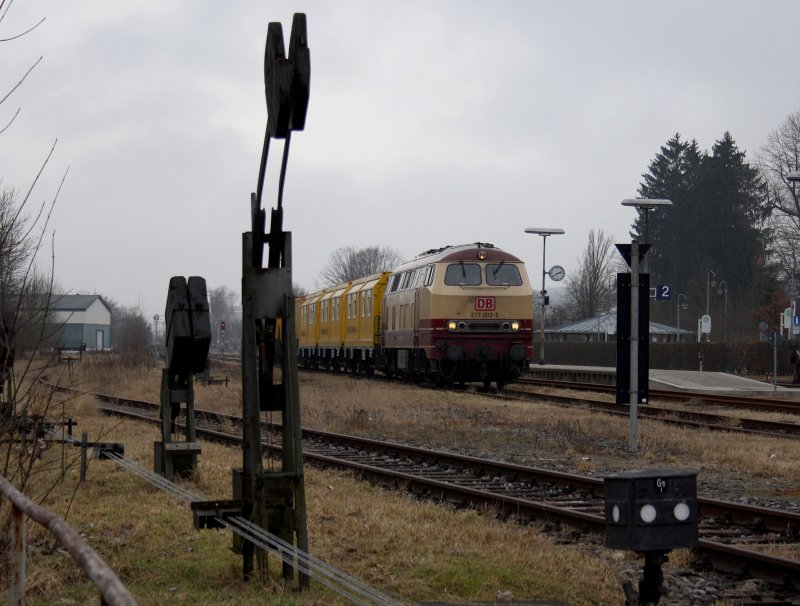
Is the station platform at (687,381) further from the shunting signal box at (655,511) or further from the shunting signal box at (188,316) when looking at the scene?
the shunting signal box at (655,511)

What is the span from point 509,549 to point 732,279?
2888 inches

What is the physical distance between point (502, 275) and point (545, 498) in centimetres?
1609

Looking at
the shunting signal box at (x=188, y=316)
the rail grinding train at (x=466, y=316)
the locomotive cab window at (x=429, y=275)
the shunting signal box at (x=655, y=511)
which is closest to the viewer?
the shunting signal box at (x=655, y=511)

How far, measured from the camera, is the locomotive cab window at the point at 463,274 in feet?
85.0

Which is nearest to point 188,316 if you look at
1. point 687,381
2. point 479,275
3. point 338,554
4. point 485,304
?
point 338,554

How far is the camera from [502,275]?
86.7ft

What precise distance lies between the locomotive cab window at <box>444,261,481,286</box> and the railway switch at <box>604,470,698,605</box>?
19656 mm

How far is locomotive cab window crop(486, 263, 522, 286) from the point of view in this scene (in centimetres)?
2628

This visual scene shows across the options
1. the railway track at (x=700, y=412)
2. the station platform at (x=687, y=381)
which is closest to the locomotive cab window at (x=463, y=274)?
the railway track at (x=700, y=412)

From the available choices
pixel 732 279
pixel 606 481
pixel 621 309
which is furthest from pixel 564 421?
pixel 732 279

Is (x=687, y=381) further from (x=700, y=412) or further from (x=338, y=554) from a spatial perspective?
(x=338, y=554)

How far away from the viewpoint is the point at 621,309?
49.8 ft

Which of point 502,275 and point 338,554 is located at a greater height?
point 502,275

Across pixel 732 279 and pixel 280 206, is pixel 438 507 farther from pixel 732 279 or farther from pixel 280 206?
pixel 732 279
